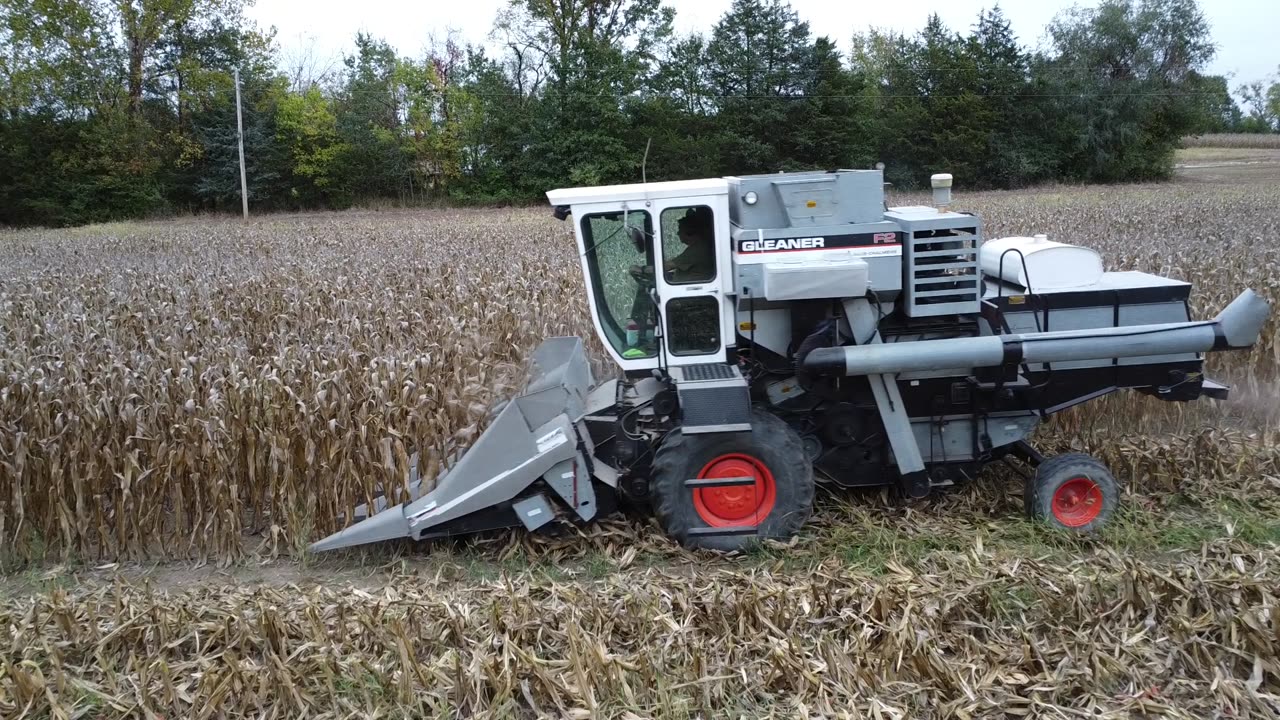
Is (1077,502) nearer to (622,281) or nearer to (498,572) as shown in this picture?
(622,281)

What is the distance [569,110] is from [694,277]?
34465mm

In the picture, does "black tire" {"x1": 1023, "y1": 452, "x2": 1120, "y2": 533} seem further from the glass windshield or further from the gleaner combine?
the glass windshield

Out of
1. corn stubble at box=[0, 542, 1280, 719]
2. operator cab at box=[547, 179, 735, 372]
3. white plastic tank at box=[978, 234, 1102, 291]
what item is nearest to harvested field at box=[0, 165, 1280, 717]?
corn stubble at box=[0, 542, 1280, 719]

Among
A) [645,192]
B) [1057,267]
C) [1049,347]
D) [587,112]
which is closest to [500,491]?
[645,192]

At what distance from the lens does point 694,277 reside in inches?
199

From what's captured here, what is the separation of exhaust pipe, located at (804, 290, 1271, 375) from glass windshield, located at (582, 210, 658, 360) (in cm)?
94

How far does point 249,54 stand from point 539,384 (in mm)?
43561

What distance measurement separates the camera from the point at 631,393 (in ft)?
18.4

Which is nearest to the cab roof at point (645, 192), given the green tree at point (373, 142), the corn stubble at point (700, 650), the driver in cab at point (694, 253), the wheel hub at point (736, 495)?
the driver in cab at point (694, 253)

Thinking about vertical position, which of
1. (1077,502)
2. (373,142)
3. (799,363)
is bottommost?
(1077,502)

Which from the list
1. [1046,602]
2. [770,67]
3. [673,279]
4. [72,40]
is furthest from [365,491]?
[72,40]

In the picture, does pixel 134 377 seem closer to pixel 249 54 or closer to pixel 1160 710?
pixel 1160 710

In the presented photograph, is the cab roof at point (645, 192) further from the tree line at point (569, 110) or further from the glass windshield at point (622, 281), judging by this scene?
the tree line at point (569, 110)

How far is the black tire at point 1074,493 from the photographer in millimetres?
5137
